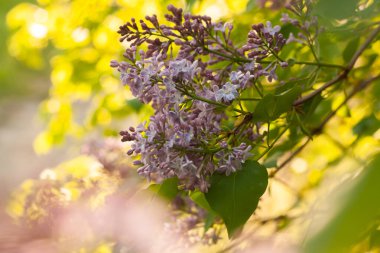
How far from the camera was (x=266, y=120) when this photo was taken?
22.6 inches

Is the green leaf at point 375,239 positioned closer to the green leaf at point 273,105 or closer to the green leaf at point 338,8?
the green leaf at point 273,105

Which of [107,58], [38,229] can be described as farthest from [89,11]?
[38,229]

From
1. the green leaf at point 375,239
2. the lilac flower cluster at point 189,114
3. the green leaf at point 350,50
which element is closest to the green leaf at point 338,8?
the lilac flower cluster at point 189,114

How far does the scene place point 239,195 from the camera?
1.80 ft

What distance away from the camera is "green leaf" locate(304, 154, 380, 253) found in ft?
0.58

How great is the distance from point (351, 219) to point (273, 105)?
40 cm

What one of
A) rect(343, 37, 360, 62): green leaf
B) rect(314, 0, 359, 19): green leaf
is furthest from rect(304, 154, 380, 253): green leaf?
rect(343, 37, 360, 62): green leaf

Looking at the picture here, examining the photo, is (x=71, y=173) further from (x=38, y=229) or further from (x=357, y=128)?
(x=357, y=128)

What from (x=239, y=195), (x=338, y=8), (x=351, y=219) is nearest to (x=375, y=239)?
(x=239, y=195)

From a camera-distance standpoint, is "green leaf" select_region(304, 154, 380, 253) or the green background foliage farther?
the green background foliage

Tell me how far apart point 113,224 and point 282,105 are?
65 centimetres

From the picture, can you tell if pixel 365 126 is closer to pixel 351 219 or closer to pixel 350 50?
pixel 350 50

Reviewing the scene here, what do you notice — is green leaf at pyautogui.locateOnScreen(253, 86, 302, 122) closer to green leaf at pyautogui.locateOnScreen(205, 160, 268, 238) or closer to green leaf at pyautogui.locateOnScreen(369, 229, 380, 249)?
green leaf at pyautogui.locateOnScreen(205, 160, 268, 238)

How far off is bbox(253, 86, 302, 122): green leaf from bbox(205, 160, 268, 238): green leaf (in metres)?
0.05
